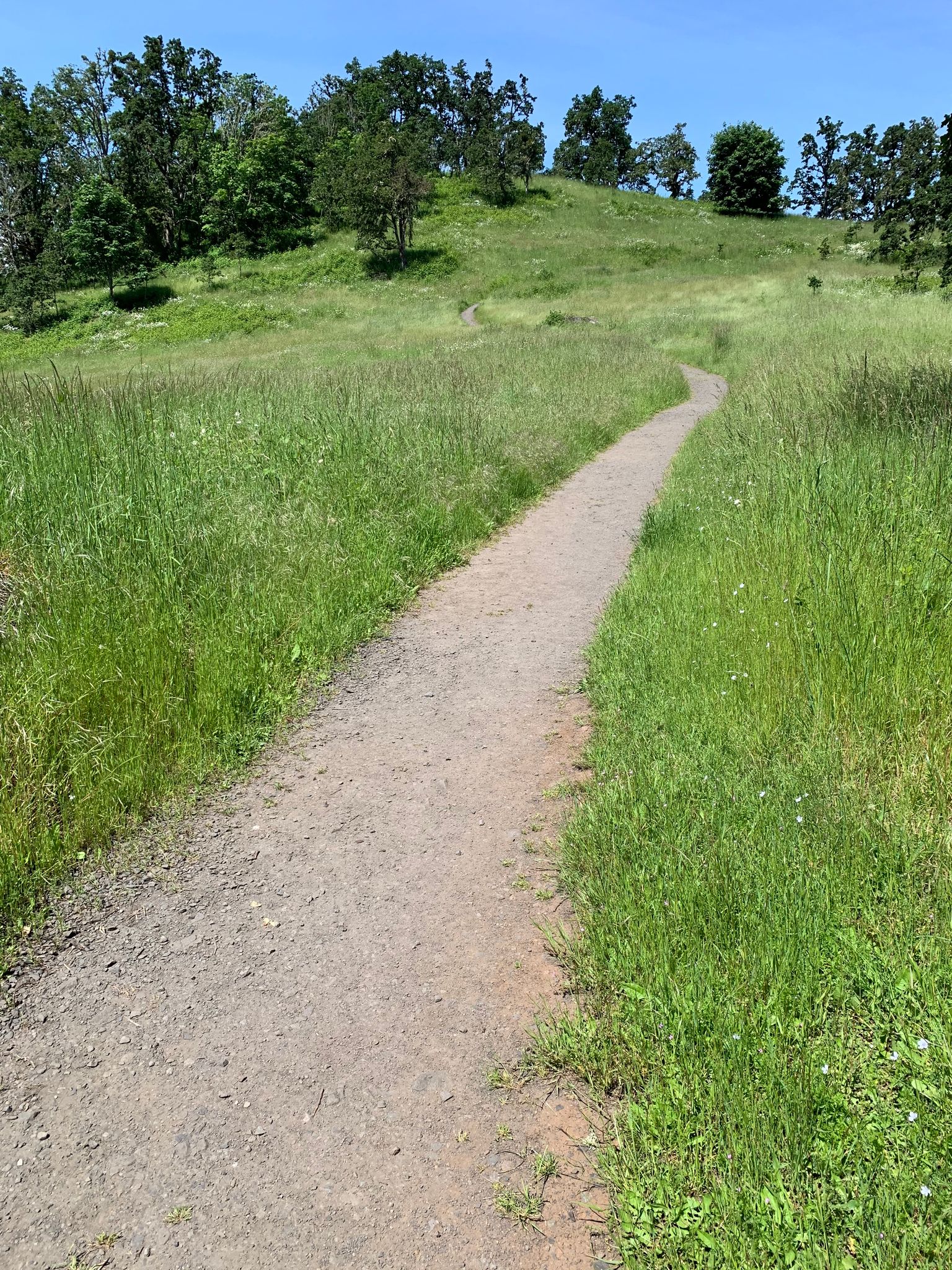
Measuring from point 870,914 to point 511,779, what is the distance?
5.92 ft

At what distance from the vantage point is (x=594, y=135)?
107 metres

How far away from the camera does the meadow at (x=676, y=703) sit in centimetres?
208

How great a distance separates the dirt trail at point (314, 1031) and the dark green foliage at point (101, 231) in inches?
2203

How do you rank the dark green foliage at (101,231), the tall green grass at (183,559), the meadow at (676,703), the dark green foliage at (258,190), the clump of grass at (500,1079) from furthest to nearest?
the dark green foliage at (258,190) → the dark green foliage at (101,231) → the tall green grass at (183,559) → the clump of grass at (500,1079) → the meadow at (676,703)

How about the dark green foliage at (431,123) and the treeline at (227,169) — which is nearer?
the treeline at (227,169)

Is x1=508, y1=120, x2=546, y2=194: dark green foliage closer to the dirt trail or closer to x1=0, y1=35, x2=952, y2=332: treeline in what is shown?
x1=0, y1=35, x2=952, y2=332: treeline

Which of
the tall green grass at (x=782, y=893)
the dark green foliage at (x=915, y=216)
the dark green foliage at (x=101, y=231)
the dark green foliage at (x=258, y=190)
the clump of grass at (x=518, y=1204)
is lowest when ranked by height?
the clump of grass at (x=518, y=1204)

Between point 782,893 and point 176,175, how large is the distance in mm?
75521

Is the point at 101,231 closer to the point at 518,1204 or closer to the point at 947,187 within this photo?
the point at 947,187

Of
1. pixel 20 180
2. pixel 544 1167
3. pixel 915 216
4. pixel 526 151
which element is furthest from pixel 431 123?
pixel 544 1167

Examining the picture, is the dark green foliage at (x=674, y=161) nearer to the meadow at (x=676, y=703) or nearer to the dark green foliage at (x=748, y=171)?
the dark green foliage at (x=748, y=171)

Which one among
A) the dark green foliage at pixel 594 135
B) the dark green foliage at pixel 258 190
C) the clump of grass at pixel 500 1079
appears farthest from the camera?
the dark green foliage at pixel 594 135

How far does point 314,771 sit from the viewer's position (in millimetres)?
4129


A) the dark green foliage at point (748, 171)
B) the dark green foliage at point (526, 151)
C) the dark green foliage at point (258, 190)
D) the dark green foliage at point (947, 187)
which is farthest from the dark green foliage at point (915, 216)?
the dark green foliage at point (258, 190)
